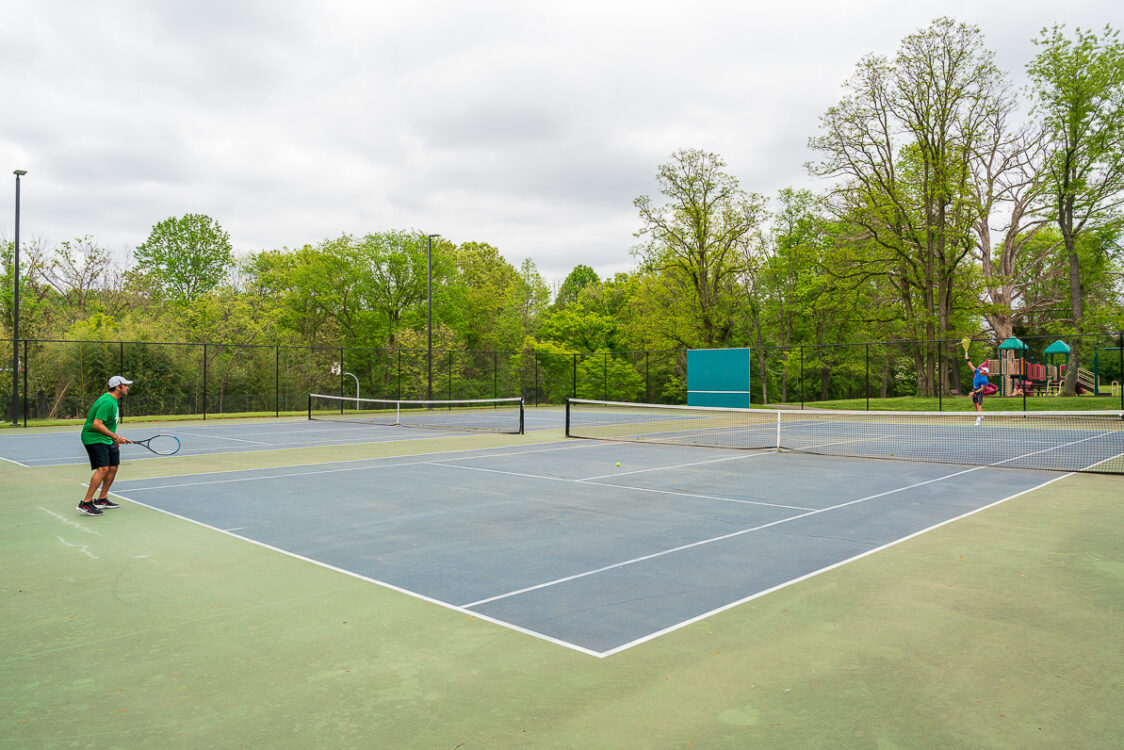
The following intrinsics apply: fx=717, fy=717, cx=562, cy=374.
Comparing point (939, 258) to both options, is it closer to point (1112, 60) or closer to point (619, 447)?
point (1112, 60)

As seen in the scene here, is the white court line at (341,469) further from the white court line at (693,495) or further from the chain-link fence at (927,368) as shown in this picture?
the chain-link fence at (927,368)

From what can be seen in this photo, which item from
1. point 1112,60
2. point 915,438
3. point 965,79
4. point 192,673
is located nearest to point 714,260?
point 965,79

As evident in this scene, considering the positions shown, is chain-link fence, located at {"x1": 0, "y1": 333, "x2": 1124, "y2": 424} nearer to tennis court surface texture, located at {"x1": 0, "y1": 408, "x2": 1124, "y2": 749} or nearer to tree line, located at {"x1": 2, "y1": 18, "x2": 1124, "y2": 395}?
tree line, located at {"x1": 2, "y1": 18, "x2": 1124, "y2": 395}

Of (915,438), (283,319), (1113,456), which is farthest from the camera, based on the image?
(283,319)

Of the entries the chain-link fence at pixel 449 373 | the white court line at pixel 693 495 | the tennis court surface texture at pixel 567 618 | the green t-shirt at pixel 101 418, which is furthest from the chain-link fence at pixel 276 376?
the tennis court surface texture at pixel 567 618

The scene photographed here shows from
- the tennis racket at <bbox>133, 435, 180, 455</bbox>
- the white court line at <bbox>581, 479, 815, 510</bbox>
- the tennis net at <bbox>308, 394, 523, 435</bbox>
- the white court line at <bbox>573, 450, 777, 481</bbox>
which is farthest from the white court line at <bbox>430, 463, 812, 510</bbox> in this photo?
the tennis net at <bbox>308, 394, 523, 435</bbox>

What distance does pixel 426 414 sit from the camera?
32062mm

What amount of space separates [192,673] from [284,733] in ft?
3.39

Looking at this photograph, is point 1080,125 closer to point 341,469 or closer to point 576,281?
point 341,469

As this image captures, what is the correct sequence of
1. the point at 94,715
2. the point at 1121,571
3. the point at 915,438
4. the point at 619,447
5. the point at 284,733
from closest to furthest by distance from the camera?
the point at 284,733 < the point at 94,715 < the point at 1121,571 < the point at 619,447 < the point at 915,438

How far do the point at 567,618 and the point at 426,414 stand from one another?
28.0 m

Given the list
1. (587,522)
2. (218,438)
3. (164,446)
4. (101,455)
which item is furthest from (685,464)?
(218,438)

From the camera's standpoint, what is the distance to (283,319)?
51.7 meters

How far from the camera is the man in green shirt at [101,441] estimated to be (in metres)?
8.28
